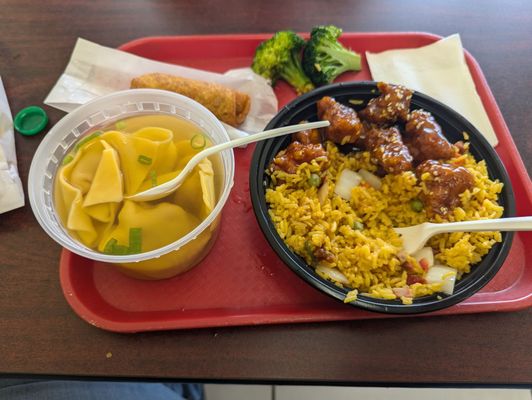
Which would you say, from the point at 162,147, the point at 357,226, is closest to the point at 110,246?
the point at 162,147

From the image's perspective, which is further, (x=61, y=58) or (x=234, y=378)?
(x=61, y=58)

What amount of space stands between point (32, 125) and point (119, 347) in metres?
1.08

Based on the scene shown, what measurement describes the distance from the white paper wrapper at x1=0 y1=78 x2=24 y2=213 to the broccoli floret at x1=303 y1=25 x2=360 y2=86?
135cm

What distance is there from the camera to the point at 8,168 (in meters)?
1.64

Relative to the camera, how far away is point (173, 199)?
145 centimetres

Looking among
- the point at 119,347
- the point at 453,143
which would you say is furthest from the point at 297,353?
the point at 453,143

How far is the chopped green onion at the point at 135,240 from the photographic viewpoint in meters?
1.36

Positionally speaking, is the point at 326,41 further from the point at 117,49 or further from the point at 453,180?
the point at 117,49

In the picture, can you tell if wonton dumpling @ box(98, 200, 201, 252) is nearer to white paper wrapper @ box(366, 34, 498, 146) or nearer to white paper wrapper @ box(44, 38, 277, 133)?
white paper wrapper @ box(44, 38, 277, 133)

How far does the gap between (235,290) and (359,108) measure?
37.0 inches

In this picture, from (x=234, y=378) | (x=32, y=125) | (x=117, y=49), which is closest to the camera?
(x=234, y=378)

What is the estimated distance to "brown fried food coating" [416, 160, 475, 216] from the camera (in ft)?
4.95

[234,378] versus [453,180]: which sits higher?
[453,180]

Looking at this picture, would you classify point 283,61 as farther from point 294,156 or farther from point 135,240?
point 135,240
